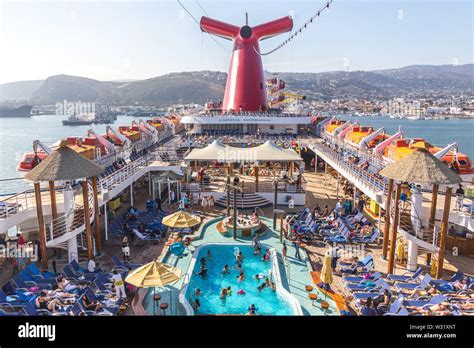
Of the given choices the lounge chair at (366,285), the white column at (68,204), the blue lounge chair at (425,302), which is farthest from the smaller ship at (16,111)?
the blue lounge chair at (425,302)

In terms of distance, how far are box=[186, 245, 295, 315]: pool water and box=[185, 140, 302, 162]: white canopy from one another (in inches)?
241

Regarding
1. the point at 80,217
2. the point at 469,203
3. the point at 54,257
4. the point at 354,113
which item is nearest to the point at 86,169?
the point at 80,217

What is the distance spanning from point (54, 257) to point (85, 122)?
112 m

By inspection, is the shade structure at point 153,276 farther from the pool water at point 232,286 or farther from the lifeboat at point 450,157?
the lifeboat at point 450,157

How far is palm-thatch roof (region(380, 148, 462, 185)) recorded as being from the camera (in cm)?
920

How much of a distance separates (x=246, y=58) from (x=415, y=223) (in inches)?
828

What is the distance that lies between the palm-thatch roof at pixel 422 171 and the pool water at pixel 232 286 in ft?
14.8

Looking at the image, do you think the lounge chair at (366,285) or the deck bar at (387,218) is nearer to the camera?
the lounge chair at (366,285)

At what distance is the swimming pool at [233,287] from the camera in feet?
29.0

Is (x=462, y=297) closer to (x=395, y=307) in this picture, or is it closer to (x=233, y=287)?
(x=395, y=307)

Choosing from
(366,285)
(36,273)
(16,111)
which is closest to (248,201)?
(366,285)

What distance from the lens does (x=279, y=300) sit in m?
9.25

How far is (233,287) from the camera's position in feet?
32.8

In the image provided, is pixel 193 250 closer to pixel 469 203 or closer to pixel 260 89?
pixel 469 203
